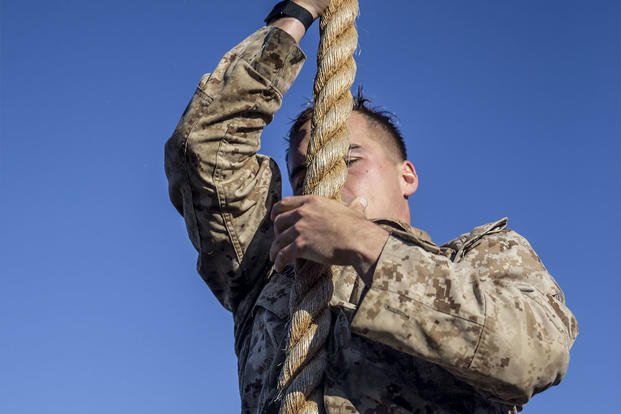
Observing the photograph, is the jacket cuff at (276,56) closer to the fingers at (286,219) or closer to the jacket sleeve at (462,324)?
the fingers at (286,219)

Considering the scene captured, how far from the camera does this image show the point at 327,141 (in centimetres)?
282

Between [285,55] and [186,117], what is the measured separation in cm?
51

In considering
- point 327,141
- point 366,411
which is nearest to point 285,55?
point 327,141

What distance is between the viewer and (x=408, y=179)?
418 centimetres

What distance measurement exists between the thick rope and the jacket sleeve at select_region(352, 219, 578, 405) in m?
0.23

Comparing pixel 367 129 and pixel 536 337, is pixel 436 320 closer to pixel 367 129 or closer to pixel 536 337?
pixel 536 337

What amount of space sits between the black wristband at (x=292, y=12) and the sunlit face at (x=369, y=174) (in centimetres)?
62

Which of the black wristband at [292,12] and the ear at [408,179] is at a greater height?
the black wristband at [292,12]

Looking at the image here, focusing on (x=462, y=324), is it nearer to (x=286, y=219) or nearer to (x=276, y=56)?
(x=286, y=219)

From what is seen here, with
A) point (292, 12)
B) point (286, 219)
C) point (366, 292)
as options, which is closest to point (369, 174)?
point (292, 12)

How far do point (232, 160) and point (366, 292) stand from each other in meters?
1.21

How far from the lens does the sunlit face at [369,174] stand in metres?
3.67

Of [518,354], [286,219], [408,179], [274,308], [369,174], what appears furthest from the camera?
[408,179]

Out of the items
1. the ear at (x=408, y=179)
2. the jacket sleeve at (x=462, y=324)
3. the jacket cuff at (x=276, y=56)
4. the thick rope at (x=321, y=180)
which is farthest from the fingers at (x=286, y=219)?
the ear at (x=408, y=179)
